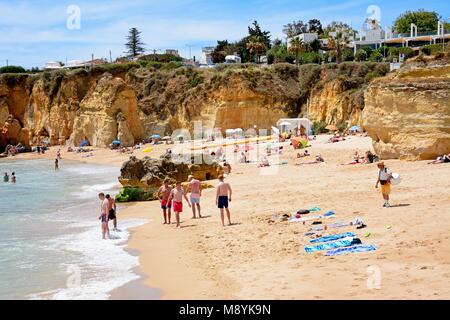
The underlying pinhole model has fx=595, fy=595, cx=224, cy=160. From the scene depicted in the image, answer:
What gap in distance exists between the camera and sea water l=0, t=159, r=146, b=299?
10297 millimetres

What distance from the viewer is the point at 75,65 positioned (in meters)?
71.4

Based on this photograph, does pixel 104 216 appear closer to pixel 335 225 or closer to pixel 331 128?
pixel 335 225

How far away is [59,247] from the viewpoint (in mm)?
13719

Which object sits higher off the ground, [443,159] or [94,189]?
[443,159]

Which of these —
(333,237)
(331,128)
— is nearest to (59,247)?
(333,237)

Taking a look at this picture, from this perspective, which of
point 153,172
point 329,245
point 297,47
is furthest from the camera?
point 297,47

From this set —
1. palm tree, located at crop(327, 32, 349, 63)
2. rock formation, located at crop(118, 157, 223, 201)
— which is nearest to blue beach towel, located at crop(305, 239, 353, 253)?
rock formation, located at crop(118, 157, 223, 201)

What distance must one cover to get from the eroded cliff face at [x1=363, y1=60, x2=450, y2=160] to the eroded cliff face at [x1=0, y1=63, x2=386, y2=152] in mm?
21744

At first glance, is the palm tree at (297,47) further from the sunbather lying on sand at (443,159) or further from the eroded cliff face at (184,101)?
the sunbather lying on sand at (443,159)

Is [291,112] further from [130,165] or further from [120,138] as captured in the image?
[130,165]

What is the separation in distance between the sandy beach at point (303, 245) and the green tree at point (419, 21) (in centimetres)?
6316

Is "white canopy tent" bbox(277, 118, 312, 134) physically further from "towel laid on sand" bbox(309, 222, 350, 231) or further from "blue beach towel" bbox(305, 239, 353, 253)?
"blue beach towel" bbox(305, 239, 353, 253)

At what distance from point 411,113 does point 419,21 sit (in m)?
63.5

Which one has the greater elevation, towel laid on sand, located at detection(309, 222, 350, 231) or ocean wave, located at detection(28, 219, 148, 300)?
towel laid on sand, located at detection(309, 222, 350, 231)
